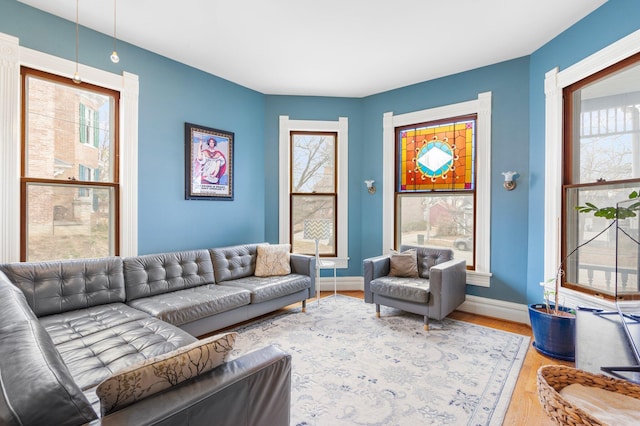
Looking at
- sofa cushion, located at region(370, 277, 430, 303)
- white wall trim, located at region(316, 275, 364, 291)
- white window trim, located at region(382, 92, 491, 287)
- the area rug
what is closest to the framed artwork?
the area rug

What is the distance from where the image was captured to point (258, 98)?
4617mm

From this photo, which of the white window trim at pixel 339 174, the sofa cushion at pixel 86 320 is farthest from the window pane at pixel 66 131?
the white window trim at pixel 339 174

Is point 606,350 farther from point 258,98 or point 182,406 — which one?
point 258,98

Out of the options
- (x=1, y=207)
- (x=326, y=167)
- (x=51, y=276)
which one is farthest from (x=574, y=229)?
(x=1, y=207)

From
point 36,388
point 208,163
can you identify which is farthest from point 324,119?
point 36,388

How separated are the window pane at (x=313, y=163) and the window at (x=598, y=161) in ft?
9.37

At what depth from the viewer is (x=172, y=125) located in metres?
3.60

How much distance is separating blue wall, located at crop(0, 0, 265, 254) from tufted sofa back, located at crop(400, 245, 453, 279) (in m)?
2.25

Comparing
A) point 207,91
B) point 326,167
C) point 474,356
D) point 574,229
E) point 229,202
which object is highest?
point 207,91

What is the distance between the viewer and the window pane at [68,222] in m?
2.76

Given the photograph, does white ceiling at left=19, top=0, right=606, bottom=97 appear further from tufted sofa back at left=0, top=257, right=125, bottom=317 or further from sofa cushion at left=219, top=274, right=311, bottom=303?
sofa cushion at left=219, top=274, right=311, bottom=303

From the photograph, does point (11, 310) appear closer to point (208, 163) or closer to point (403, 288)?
point (208, 163)

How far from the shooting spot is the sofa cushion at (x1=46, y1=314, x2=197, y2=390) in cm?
160

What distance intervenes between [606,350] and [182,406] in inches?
95.9
